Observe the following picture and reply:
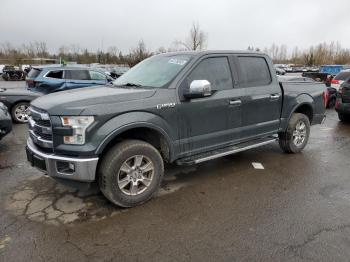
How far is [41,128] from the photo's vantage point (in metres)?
3.52

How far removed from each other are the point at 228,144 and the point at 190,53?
A: 1486 millimetres

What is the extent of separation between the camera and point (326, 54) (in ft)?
280

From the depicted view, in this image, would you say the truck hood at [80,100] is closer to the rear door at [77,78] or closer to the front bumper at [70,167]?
the front bumper at [70,167]

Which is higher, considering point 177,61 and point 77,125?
point 177,61

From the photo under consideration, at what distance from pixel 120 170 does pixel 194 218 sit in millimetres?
1030

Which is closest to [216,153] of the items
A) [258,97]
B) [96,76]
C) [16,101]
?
[258,97]

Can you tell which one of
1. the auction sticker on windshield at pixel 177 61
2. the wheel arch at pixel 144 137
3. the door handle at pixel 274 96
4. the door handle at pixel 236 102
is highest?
the auction sticker on windshield at pixel 177 61

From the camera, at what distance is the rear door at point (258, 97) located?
Result: 4777 mm

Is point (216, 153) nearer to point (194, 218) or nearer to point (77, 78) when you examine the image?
point (194, 218)

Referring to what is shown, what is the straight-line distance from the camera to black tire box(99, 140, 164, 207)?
3471 millimetres

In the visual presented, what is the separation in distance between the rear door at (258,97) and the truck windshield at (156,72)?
103 centimetres

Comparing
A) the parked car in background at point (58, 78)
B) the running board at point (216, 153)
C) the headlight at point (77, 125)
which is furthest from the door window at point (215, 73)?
the parked car in background at point (58, 78)

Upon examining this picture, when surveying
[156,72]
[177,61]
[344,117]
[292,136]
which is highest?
[177,61]

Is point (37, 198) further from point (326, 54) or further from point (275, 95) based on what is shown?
point (326, 54)
